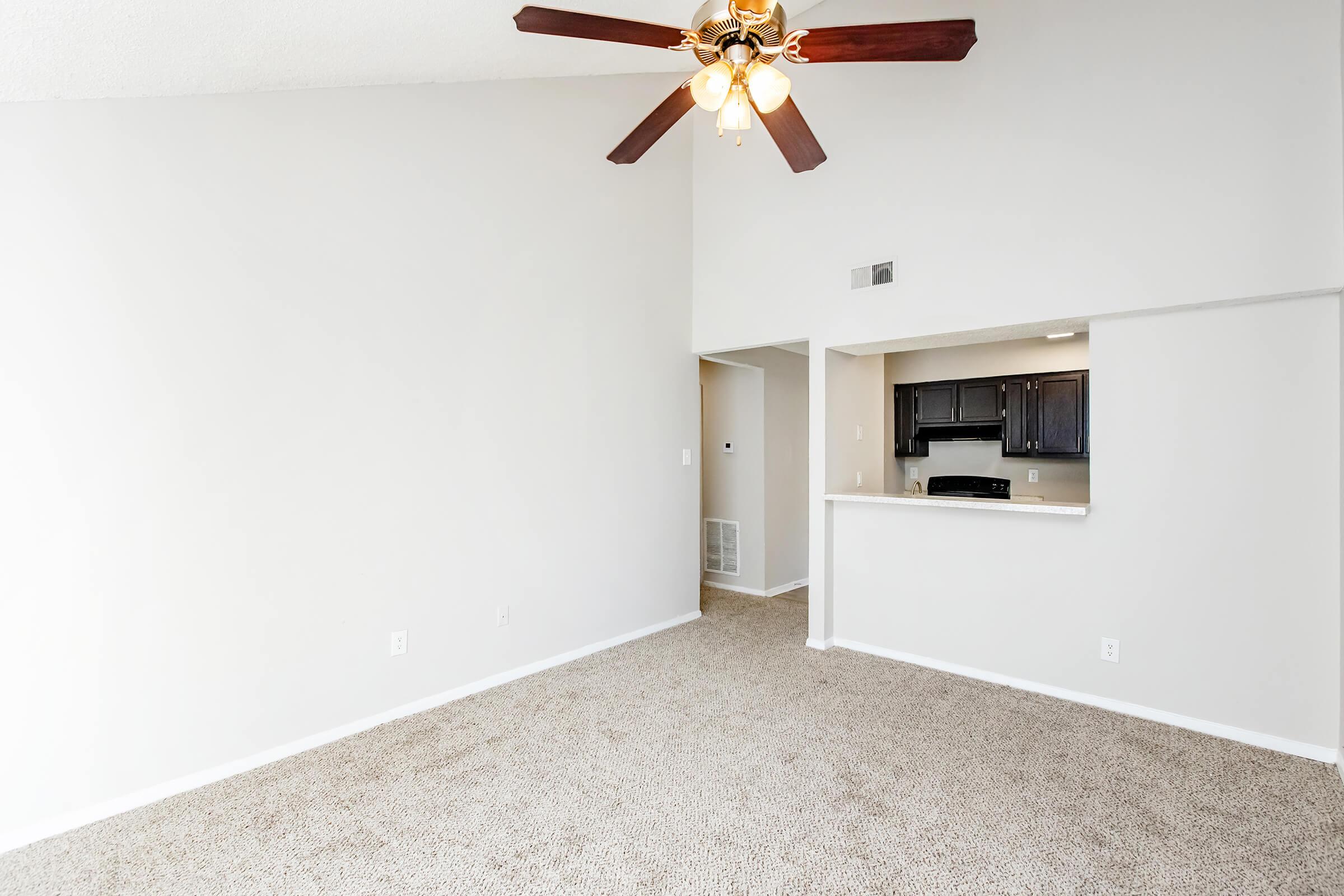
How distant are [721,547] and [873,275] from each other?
2.77 meters

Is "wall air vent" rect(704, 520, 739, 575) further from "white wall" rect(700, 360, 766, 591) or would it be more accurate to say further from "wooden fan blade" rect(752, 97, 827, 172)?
"wooden fan blade" rect(752, 97, 827, 172)

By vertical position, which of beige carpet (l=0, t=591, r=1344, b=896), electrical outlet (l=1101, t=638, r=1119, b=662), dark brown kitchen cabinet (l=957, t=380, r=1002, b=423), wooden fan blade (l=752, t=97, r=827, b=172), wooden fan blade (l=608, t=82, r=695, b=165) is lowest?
beige carpet (l=0, t=591, r=1344, b=896)

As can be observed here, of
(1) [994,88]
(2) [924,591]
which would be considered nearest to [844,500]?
(2) [924,591]

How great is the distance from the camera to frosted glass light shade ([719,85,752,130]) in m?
2.22

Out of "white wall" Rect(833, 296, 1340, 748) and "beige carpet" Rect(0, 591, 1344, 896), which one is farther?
"white wall" Rect(833, 296, 1340, 748)

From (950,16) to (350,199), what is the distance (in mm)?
3134

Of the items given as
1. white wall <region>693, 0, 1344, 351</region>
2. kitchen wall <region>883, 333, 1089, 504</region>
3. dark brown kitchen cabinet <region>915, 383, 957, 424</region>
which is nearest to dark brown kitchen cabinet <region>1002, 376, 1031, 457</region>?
→ kitchen wall <region>883, 333, 1089, 504</region>

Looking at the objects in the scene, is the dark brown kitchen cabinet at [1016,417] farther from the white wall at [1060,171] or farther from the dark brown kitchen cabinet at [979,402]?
the white wall at [1060,171]

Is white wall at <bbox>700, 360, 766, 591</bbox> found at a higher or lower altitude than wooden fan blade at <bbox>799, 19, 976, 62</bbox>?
lower

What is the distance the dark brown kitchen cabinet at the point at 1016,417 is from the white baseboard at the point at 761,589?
2.03 metres

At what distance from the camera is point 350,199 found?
2.84 meters

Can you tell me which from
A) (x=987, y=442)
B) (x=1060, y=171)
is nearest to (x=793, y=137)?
(x=1060, y=171)

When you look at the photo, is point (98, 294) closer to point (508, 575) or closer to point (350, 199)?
point (350, 199)

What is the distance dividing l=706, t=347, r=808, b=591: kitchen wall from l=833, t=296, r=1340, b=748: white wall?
203 cm
